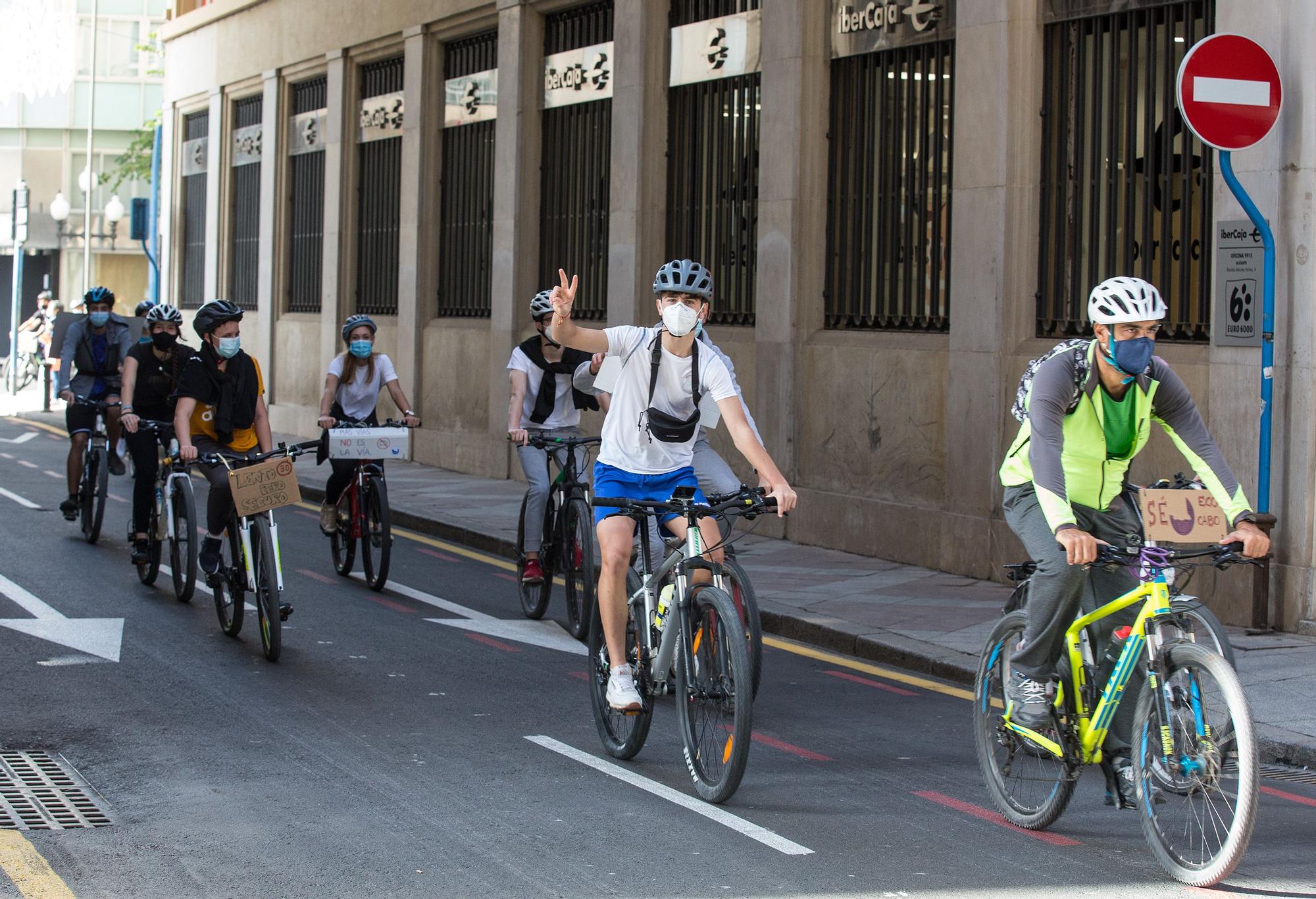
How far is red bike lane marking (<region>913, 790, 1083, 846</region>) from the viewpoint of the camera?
595cm

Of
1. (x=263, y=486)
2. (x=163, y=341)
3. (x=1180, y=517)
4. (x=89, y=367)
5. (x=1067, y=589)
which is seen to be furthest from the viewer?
(x=89, y=367)

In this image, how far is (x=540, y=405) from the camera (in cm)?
1095

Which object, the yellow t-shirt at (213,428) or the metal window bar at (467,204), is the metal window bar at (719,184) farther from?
the yellow t-shirt at (213,428)

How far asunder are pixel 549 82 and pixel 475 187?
223 centimetres

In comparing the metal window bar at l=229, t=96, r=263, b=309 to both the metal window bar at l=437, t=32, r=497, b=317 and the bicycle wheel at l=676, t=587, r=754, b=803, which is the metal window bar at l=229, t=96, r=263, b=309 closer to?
the metal window bar at l=437, t=32, r=497, b=317

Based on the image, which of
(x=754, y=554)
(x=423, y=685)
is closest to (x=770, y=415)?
(x=754, y=554)

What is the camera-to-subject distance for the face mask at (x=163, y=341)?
40.0 ft

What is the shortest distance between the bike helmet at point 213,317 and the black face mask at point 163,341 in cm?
204

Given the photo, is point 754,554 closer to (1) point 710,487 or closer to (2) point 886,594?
(2) point 886,594

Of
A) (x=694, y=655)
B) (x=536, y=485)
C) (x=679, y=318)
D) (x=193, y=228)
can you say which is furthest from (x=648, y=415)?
(x=193, y=228)

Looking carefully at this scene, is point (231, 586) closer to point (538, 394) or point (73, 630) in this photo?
point (73, 630)

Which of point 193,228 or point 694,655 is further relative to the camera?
point 193,228

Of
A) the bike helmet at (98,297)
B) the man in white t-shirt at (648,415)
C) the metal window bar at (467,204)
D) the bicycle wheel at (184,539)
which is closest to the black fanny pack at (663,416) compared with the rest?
the man in white t-shirt at (648,415)

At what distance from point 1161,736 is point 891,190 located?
362 inches
